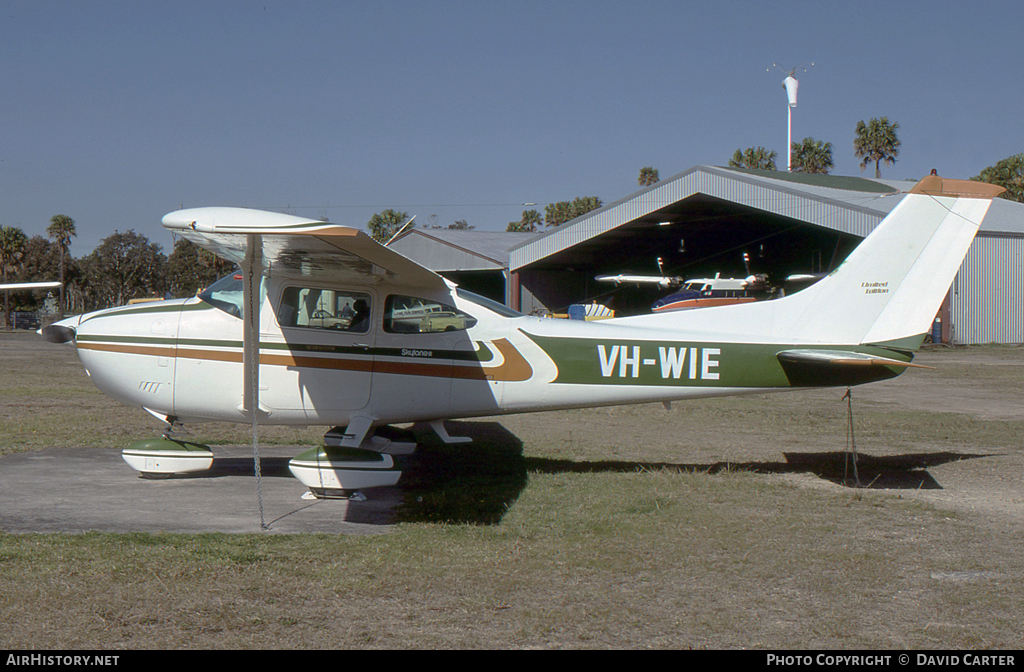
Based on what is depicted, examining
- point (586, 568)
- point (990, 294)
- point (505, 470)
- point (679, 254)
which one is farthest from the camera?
point (679, 254)

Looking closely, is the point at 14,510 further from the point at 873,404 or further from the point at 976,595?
the point at 873,404

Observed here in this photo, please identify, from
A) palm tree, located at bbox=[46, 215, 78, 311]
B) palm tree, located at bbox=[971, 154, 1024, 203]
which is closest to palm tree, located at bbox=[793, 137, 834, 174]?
palm tree, located at bbox=[971, 154, 1024, 203]

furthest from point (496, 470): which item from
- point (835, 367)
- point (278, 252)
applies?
point (835, 367)

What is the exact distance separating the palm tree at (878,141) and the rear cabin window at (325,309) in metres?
67.3

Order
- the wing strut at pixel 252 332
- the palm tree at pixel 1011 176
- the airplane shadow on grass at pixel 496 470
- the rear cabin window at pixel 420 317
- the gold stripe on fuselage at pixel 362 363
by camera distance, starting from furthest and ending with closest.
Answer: the palm tree at pixel 1011 176 < the rear cabin window at pixel 420 317 < the gold stripe on fuselage at pixel 362 363 < the airplane shadow on grass at pixel 496 470 < the wing strut at pixel 252 332

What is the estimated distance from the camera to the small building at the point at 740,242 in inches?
1142

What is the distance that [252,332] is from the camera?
6691 millimetres

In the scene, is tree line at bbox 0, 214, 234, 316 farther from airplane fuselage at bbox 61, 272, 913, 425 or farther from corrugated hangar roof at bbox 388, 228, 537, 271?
airplane fuselage at bbox 61, 272, 913, 425

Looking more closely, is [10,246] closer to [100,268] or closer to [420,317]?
[100,268]

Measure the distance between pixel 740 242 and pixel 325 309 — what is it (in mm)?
38021

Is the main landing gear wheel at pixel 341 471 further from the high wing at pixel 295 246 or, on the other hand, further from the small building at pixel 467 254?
the small building at pixel 467 254

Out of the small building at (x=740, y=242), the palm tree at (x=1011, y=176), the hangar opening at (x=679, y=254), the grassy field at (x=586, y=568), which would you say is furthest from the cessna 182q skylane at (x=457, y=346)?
the palm tree at (x=1011, y=176)

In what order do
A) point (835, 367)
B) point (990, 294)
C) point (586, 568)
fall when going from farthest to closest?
point (990, 294) → point (835, 367) → point (586, 568)

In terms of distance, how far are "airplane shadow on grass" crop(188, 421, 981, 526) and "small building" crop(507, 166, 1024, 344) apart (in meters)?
14.3
